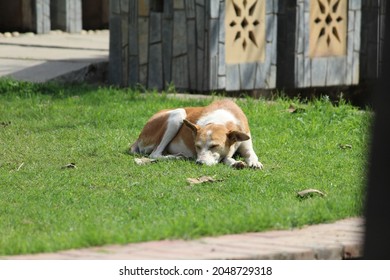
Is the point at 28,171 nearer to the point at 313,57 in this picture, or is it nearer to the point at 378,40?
the point at 313,57

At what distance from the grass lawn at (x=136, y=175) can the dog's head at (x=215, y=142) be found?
19cm

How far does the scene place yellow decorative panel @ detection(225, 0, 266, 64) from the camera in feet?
44.7

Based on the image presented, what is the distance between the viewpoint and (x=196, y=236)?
20.7ft

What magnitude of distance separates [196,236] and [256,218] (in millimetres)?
512

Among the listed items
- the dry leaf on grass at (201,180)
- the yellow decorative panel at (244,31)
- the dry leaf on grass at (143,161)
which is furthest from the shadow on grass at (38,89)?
the dry leaf on grass at (201,180)

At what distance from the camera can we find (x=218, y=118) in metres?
9.58

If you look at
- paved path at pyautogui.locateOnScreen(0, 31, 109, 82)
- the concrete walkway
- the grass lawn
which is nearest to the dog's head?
the grass lawn

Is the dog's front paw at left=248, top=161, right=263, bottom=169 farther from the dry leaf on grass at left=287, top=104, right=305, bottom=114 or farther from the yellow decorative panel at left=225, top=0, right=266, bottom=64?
the yellow decorative panel at left=225, top=0, right=266, bottom=64

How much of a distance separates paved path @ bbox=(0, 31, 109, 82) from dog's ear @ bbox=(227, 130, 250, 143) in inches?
198

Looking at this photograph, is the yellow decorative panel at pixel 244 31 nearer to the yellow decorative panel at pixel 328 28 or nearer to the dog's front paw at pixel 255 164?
the yellow decorative panel at pixel 328 28

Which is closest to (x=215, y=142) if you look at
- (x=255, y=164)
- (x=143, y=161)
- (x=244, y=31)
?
(x=255, y=164)

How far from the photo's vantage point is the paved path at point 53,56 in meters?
14.1

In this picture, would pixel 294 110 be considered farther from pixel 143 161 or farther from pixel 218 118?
pixel 143 161

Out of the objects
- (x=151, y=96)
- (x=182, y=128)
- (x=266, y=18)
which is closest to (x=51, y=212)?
(x=182, y=128)
